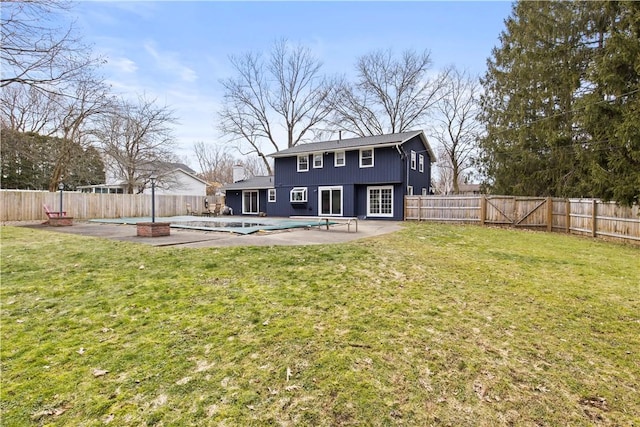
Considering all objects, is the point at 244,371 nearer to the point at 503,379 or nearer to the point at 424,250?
the point at 503,379

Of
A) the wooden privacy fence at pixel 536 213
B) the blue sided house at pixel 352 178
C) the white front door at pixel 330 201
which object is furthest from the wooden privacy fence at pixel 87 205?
the wooden privacy fence at pixel 536 213

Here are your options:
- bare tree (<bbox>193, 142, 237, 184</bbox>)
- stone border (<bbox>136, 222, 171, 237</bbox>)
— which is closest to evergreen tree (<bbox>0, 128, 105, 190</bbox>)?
stone border (<bbox>136, 222, 171, 237</bbox>)

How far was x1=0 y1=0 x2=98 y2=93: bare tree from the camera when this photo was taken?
6324 millimetres

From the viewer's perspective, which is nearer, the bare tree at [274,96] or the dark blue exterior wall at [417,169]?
the dark blue exterior wall at [417,169]

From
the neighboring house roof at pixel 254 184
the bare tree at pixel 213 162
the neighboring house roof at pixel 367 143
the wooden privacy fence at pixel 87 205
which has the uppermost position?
the bare tree at pixel 213 162

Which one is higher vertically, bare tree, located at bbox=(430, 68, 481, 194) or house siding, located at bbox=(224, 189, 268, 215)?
bare tree, located at bbox=(430, 68, 481, 194)

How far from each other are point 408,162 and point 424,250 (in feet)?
42.7

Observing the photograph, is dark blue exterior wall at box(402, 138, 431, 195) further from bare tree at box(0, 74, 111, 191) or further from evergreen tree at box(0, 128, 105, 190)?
evergreen tree at box(0, 128, 105, 190)

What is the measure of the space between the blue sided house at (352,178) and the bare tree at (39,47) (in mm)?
15339

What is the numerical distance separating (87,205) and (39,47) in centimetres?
1536

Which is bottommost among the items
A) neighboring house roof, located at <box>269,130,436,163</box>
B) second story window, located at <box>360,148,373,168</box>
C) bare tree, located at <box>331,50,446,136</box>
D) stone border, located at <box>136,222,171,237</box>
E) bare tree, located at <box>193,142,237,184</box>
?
stone border, located at <box>136,222,171,237</box>

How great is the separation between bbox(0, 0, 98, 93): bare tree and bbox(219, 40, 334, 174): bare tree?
2763 cm

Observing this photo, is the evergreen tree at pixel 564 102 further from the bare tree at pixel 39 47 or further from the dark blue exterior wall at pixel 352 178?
the bare tree at pixel 39 47

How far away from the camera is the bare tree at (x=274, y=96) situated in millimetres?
34344
